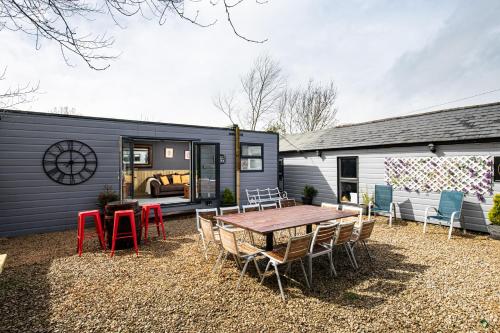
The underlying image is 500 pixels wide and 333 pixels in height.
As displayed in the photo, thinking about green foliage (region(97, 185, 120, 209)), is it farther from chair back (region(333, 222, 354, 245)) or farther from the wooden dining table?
chair back (region(333, 222, 354, 245))

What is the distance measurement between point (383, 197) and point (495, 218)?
2.39 meters

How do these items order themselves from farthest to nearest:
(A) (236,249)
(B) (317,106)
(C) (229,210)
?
(B) (317,106), (C) (229,210), (A) (236,249)

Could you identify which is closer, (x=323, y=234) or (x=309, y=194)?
(x=323, y=234)

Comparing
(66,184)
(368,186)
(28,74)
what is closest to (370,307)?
(28,74)

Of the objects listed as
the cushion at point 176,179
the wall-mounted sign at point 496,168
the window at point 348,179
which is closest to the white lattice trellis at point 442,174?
the wall-mounted sign at point 496,168

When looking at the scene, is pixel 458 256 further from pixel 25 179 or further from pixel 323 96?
pixel 323 96

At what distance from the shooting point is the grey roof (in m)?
6.10

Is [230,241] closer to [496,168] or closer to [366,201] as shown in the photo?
[366,201]

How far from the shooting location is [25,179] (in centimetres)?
580

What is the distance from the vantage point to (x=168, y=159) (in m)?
11.9

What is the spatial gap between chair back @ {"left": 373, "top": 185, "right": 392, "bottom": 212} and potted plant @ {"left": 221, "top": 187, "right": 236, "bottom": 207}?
435 centimetres

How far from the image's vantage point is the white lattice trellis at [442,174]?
5.79 meters

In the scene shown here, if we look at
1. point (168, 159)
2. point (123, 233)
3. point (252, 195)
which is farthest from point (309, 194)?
point (123, 233)

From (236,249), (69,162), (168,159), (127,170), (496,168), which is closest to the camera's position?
(236,249)
